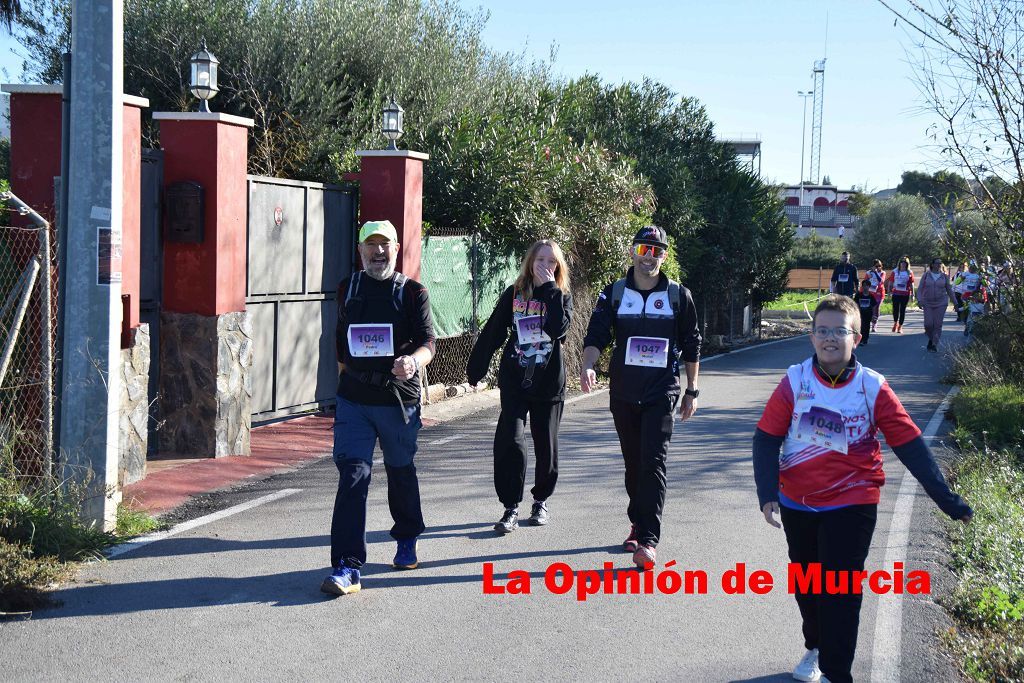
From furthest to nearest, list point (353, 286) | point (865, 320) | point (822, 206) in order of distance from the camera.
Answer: point (822, 206)
point (865, 320)
point (353, 286)

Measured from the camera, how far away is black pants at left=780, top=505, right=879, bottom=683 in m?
4.48

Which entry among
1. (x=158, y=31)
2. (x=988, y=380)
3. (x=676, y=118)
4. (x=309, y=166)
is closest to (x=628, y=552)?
(x=988, y=380)

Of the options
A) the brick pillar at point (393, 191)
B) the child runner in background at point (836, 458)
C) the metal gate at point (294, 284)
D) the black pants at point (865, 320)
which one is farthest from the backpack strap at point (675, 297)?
the black pants at point (865, 320)

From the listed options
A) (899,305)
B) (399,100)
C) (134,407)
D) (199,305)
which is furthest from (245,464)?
(899,305)

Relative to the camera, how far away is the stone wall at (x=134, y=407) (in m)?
8.22

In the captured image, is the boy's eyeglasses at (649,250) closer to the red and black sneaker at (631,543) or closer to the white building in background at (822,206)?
the red and black sneaker at (631,543)

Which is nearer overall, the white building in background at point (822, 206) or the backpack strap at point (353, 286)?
the backpack strap at point (353, 286)

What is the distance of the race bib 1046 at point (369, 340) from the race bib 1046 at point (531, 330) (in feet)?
4.12

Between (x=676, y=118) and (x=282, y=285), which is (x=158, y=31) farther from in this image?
(x=676, y=118)

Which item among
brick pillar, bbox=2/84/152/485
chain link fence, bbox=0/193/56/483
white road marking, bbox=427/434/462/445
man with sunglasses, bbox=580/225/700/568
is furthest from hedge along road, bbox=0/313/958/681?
white road marking, bbox=427/434/462/445

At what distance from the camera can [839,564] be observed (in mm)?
4535

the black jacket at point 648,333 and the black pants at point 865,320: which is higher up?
the black jacket at point 648,333

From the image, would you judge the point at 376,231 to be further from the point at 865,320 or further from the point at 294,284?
the point at 865,320

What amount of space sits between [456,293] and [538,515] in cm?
730
